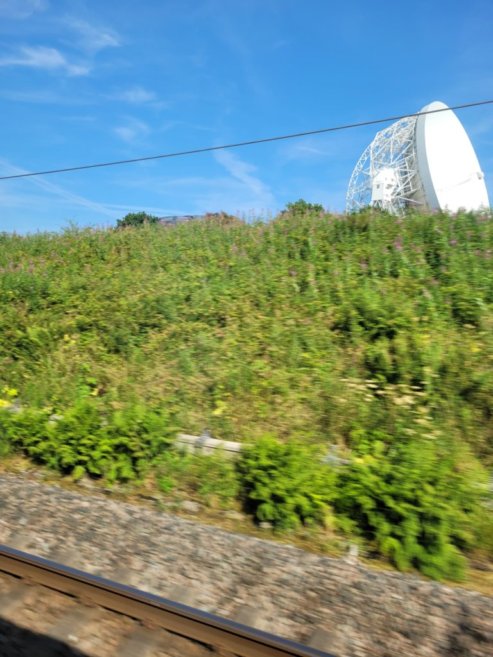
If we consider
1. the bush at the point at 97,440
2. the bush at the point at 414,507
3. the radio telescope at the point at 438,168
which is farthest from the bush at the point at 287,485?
the radio telescope at the point at 438,168

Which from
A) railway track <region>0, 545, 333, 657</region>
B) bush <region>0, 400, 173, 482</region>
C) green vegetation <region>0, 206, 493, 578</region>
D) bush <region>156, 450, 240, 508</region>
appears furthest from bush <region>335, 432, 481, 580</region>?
bush <region>0, 400, 173, 482</region>

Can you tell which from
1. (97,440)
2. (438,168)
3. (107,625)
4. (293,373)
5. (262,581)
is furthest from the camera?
(438,168)

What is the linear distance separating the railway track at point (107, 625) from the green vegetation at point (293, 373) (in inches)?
62.1

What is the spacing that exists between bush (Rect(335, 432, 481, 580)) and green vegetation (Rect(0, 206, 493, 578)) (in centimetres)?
2

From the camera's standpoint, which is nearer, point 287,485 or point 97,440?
point 287,485

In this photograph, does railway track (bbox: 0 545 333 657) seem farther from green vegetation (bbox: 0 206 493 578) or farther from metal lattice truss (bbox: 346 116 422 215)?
metal lattice truss (bbox: 346 116 422 215)

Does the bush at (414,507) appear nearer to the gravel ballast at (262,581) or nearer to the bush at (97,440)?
the gravel ballast at (262,581)

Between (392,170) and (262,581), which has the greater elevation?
Answer: (392,170)

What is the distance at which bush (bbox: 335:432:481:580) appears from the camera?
3930 millimetres

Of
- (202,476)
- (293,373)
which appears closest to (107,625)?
(202,476)

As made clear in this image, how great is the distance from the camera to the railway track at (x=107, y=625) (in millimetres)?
2857

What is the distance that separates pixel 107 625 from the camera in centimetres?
312

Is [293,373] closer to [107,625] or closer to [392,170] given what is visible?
[107,625]

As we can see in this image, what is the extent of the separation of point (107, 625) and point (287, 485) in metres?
1.93
